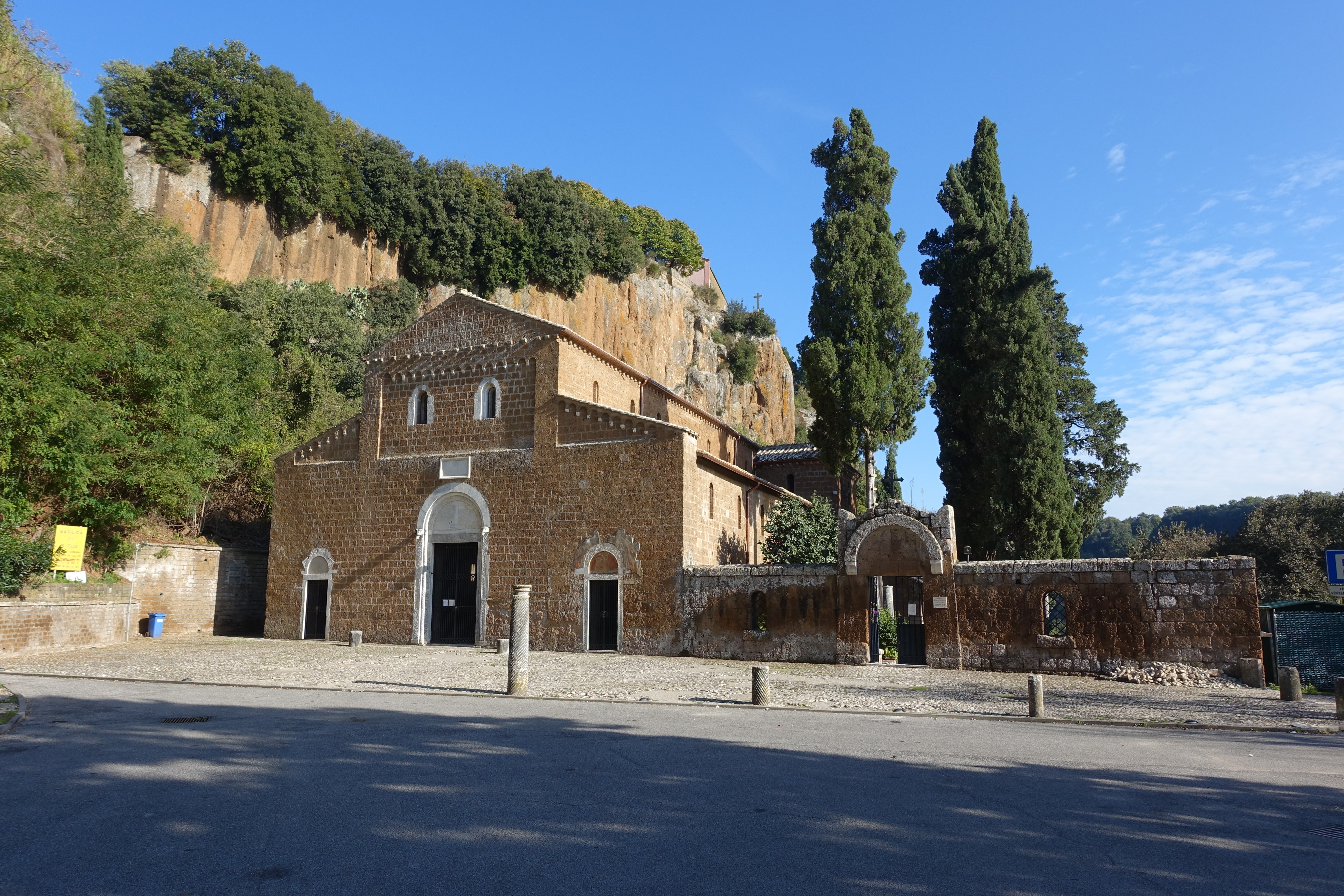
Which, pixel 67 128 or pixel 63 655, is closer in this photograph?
pixel 63 655

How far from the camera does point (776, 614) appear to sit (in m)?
21.1

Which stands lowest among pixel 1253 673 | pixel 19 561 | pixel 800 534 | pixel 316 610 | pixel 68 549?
pixel 1253 673

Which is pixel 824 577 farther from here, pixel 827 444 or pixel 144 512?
pixel 144 512

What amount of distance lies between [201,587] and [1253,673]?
31.3 metres

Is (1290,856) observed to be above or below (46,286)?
below

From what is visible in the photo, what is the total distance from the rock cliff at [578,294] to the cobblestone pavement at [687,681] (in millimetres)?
30198

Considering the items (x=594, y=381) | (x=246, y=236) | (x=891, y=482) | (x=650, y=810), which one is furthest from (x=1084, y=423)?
(x=246, y=236)

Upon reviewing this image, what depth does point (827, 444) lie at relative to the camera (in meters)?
27.4

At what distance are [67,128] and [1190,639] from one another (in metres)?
46.4

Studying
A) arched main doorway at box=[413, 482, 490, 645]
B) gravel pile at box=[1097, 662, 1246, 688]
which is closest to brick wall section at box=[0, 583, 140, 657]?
arched main doorway at box=[413, 482, 490, 645]

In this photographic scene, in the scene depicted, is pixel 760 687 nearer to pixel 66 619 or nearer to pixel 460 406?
pixel 460 406

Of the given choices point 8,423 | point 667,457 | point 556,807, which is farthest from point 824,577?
point 8,423

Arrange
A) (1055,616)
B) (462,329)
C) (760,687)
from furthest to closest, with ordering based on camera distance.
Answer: (462,329) < (1055,616) < (760,687)

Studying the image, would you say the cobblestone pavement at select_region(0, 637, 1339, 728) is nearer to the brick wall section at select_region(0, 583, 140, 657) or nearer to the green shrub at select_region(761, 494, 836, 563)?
the brick wall section at select_region(0, 583, 140, 657)
